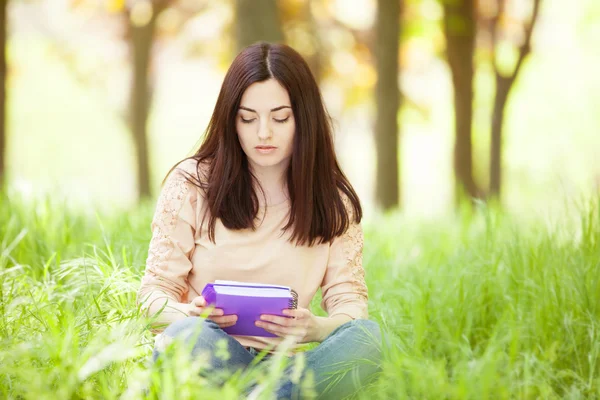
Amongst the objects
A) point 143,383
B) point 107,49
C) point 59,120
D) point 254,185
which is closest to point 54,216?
point 254,185

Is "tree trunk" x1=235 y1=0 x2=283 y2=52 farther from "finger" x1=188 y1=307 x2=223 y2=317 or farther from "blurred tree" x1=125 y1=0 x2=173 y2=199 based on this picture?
"blurred tree" x1=125 y1=0 x2=173 y2=199

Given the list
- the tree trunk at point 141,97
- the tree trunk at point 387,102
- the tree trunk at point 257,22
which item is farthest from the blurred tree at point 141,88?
the tree trunk at point 257,22

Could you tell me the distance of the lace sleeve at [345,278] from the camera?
2.64m

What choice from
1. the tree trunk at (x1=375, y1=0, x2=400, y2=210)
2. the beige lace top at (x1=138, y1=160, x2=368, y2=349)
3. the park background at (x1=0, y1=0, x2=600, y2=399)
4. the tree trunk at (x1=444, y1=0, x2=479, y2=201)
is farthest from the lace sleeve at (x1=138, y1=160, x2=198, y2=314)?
the tree trunk at (x1=444, y1=0, x2=479, y2=201)

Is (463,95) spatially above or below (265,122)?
above

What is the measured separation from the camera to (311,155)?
263 centimetres

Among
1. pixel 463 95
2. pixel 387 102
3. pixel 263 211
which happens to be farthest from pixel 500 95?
pixel 263 211

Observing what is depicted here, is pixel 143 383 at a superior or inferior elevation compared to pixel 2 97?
inferior

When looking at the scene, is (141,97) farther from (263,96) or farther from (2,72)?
(263,96)

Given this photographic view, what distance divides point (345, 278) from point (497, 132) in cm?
571

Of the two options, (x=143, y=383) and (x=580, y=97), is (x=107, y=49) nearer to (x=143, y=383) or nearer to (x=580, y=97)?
(x=580, y=97)

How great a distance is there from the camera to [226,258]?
255 cm

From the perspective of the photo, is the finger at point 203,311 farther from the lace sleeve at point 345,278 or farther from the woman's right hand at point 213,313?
the lace sleeve at point 345,278

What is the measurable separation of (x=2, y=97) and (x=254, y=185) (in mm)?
5201
